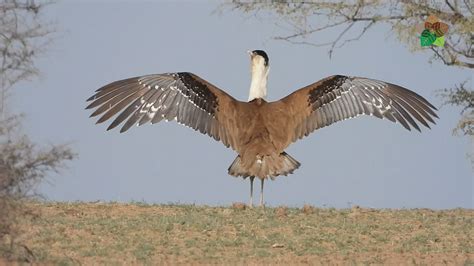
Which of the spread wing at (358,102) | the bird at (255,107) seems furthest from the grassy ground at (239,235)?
the spread wing at (358,102)

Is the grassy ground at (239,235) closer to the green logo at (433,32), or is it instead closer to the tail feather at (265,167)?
the tail feather at (265,167)

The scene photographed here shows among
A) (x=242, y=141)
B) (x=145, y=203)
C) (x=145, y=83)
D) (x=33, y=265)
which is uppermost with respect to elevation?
(x=145, y=83)

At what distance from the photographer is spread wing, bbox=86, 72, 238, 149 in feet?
53.5

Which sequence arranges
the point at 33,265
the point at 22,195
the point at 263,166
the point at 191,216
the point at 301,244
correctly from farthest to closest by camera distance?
the point at 263,166 < the point at 191,216 < the point at 301,244 < the point at 33,265 < the point at 22,195

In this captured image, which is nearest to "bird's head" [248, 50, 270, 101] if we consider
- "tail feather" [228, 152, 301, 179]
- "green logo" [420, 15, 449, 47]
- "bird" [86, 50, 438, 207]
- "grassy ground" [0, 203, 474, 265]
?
"bird" [86, 50, 438, 207]

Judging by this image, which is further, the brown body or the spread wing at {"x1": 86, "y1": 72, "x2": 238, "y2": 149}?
the spread wing at {"x1": 86, "y1": 72, "x2": 238, "y2": 149}

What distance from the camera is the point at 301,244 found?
41.4ft

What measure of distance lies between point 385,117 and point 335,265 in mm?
6016

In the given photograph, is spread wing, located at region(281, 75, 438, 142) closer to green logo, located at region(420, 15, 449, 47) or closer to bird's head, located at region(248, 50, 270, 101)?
bird's head, located at region(248, 50, 270, 101)

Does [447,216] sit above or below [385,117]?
below

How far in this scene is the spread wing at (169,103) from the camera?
53.5 feet

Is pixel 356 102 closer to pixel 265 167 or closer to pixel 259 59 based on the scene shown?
pixel 259 59

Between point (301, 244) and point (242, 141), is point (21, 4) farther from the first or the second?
point (301, 244)

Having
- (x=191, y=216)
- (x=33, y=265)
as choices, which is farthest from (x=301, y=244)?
(x=33, y=265)
